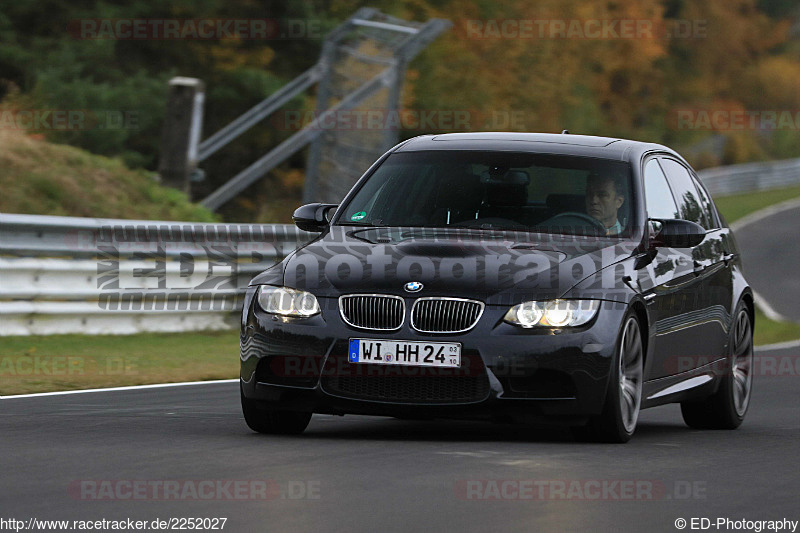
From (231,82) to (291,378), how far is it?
1225 inches

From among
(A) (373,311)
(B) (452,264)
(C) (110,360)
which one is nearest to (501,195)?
(B) (452,264)

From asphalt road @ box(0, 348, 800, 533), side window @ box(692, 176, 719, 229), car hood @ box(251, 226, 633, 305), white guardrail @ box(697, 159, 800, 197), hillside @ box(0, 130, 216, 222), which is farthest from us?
white guardrail @ box(697, 159, 800, 197)

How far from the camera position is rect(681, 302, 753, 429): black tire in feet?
35.3

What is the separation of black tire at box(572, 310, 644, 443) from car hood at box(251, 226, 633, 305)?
1.28 ft

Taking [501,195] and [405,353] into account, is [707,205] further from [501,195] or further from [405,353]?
[405,353]

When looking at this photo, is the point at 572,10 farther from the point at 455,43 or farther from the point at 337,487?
the point at 337,487

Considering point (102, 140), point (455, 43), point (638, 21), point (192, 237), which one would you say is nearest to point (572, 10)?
point (638, 21)

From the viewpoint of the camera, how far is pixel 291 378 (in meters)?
8.75

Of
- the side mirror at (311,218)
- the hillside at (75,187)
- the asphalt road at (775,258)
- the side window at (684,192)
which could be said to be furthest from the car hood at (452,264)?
the asphalt road at (775,258)

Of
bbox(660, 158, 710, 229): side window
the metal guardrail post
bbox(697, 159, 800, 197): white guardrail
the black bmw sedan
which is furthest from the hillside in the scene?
bbox(697, 159, 800, 197): white guardrail

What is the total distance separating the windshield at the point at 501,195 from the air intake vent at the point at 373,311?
117 cm

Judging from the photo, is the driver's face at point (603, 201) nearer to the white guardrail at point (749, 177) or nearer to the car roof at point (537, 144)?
the car roof at point (537, 144)

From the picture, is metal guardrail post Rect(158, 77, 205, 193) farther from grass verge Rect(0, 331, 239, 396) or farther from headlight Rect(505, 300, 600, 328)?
headlight Rect(505, 300, 600, 328)

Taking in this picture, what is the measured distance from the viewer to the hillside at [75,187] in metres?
20.1
